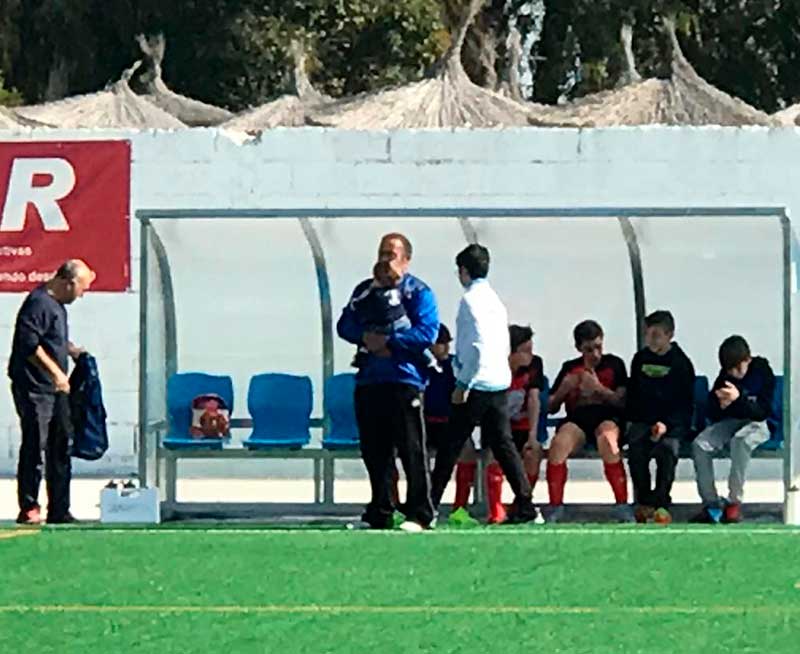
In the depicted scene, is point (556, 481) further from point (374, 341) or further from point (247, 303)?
point (247, 303)

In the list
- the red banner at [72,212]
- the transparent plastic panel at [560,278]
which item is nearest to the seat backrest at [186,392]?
the transparent plastic panel at [560,278]

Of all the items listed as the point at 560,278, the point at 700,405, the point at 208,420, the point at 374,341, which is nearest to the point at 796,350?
the point at 560,278

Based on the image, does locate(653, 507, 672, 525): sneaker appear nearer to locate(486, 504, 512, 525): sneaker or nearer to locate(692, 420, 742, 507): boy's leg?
locate(692, 420, 742, 507): boy's leg

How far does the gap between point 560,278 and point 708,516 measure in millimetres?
2714

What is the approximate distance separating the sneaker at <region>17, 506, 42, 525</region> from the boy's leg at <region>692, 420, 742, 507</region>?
4.03 m

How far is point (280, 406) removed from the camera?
15094mm

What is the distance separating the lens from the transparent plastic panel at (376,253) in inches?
626

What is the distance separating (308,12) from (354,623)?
25.0m

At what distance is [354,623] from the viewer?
9430 mm

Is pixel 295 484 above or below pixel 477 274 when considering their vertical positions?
below

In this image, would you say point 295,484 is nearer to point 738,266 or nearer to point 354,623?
point 738,266

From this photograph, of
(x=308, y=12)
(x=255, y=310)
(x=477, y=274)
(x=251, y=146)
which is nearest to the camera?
(x=477, y=274)

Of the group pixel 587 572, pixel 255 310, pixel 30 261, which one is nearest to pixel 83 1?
pixel 30 261

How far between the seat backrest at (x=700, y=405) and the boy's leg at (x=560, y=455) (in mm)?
711
